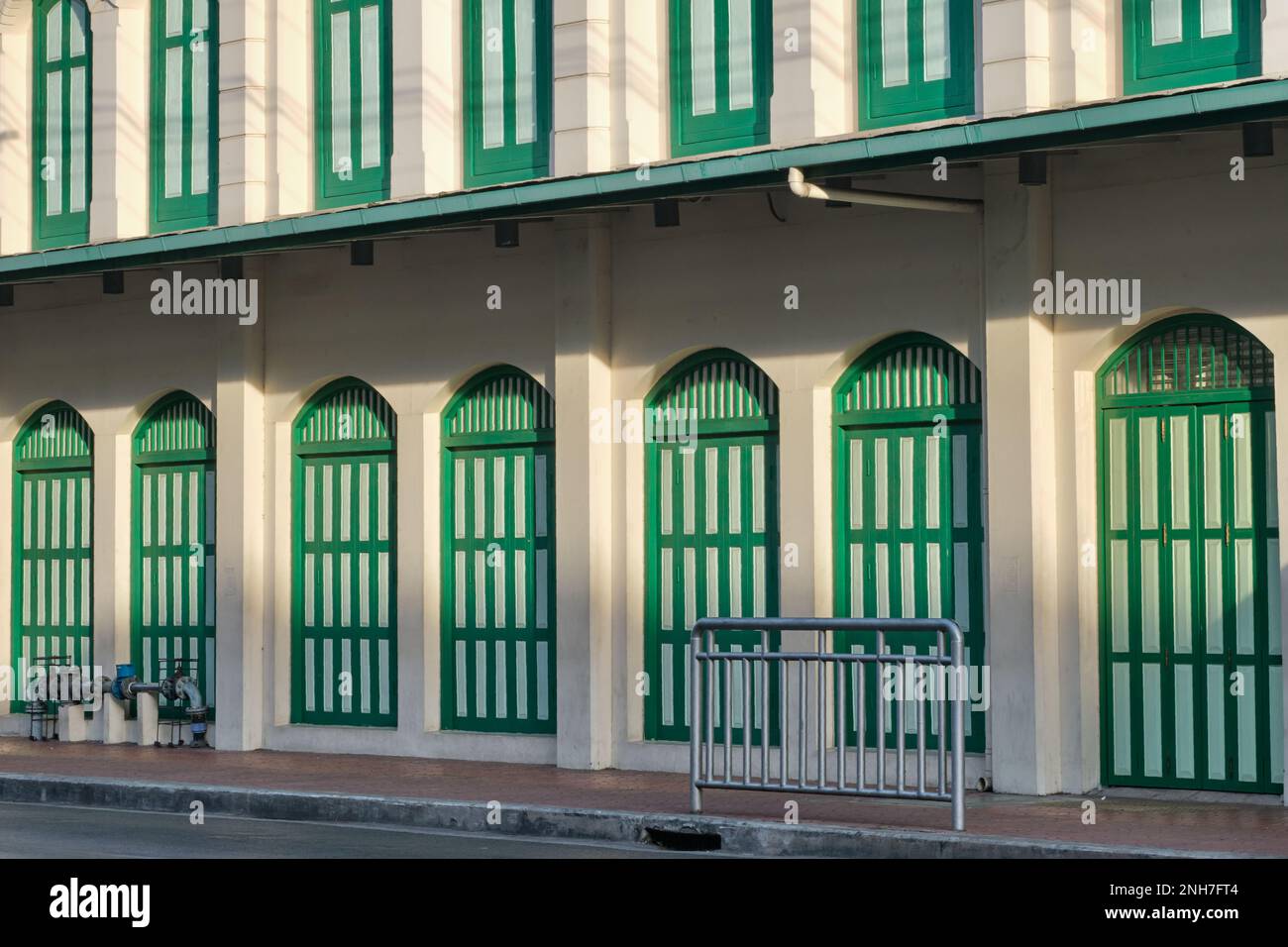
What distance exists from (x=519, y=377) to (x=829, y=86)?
3841 mm

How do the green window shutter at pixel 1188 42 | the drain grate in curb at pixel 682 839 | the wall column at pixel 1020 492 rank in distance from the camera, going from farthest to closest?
the wall column at pixel 1020 492, the green window shutter at pixel 1188 42, the drain grate in curb at pixel 682 839

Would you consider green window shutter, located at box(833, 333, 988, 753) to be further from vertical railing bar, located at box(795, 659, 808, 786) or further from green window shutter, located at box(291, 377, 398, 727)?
green window shutter, located at box(291, 377, 398, 727)

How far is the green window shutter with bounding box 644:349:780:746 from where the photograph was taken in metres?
16.9

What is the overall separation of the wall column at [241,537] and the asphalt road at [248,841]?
4.28 m

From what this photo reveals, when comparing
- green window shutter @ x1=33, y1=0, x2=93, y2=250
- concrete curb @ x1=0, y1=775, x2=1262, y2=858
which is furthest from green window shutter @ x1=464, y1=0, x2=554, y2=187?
concrete curb @ x1=0, y1=775, x2=1262, y2=858

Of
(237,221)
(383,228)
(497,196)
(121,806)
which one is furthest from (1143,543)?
(237,221)

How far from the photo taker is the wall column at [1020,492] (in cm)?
1489

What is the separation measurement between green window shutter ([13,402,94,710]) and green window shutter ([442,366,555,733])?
15.7 ft

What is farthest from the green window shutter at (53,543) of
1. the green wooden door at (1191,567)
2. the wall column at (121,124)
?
the green wooden door at (1191,567)

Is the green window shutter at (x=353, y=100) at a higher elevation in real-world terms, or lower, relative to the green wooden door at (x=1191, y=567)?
higher

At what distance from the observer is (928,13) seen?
52.2ft

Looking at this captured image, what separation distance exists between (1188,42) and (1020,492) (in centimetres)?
324

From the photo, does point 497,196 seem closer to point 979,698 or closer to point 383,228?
point 383,228

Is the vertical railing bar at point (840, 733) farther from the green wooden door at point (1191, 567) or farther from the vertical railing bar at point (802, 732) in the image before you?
the green wooden door at point (1191, 567)
